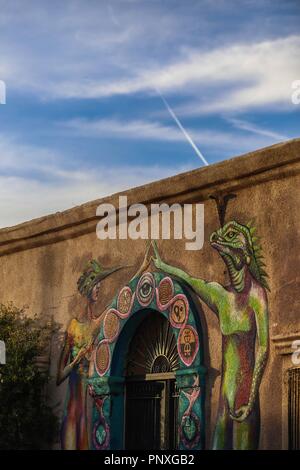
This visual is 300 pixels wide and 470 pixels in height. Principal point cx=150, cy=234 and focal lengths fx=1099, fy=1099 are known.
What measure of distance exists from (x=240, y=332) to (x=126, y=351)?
205 cm

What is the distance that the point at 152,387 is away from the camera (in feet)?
39.5

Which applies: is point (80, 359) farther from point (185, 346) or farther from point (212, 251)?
point (212, 251)

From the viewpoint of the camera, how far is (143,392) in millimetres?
12180

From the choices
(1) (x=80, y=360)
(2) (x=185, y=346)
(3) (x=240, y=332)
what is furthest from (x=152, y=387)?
(3) (x=240, y=332)

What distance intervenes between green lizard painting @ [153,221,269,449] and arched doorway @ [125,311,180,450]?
0.97 m

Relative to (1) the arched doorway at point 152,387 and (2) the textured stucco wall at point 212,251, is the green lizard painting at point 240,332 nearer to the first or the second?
(2) the textured stucco wall at point 212,251

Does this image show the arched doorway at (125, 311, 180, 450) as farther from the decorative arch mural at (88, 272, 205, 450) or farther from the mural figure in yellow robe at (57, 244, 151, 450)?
the mural figure in yellow robe at (57, 244, 151, 450)

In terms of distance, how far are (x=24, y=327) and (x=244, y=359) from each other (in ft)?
13.2

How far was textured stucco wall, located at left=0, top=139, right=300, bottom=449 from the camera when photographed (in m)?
10.3

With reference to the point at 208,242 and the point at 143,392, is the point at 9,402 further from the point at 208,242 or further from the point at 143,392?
the point at 208,242

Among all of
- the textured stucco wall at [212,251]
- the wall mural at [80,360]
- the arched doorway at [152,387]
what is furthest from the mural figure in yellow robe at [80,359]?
the arched doorway at [152,387]

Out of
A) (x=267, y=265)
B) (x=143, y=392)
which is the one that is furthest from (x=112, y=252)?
(x=267, y=265)

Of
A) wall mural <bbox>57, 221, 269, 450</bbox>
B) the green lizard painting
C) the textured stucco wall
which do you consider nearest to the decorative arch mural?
wall mural <bbox>57, 221, 269, 450</bbox>

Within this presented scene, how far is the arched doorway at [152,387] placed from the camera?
11.8 metres
